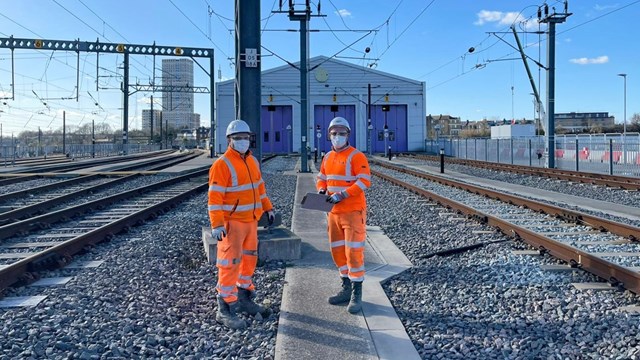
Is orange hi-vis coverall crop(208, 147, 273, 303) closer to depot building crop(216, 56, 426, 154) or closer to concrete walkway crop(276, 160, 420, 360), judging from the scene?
concrete walkway crop(276, 160, 420, 360)

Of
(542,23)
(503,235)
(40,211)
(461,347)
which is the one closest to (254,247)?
(461,347)

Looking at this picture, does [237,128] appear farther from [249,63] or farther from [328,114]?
[328,114]

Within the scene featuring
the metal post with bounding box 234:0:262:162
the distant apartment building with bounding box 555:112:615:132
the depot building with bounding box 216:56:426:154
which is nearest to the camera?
the metal post with bounding box 234:0:262:162

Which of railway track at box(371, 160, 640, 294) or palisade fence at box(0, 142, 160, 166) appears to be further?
palisade fence at box(0, 142, 160, 166)

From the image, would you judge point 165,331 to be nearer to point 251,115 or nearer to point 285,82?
point 251,115

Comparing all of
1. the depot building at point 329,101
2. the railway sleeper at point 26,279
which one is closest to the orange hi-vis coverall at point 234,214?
the railway sleeper at point 26,279

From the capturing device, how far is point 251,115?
27.9ft

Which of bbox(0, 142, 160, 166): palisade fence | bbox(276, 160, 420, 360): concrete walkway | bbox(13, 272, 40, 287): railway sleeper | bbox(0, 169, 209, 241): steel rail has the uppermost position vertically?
bbox(0, 142, 160, 166): palisade fence

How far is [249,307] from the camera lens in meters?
5.37

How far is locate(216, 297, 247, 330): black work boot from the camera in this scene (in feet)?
16.6

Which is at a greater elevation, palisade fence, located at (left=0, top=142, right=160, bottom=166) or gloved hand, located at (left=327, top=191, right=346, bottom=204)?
palisade fence, located at (left=0, top=142, right=160, bottom=166)

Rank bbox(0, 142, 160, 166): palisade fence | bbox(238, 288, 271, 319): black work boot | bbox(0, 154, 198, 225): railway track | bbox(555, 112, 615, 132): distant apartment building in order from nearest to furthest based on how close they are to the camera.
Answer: bbox(238, 288, 271, 319): black work boot
bbox(0, 154, 198, 225): railway track
bbox(0, 142, 160, 166): palisade fence
bbox(555, 112, 615, 132): distant apartment building

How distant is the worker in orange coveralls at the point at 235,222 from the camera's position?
205 inches

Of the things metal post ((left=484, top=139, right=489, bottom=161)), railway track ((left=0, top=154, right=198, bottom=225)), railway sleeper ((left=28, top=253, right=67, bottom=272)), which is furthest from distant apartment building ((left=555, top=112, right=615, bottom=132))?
railway sleeper ((left=28, top=253, right=67, bottom=272))
